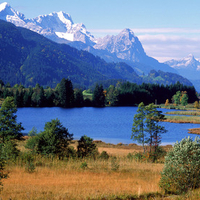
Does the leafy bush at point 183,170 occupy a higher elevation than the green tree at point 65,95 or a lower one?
lower

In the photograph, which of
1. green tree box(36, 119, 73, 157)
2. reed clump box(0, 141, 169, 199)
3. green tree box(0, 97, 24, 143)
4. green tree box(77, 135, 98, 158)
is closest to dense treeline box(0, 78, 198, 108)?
green tree box(0, 97, 24, 143)

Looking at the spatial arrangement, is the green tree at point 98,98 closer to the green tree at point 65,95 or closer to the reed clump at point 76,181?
the green tree at point 65,95

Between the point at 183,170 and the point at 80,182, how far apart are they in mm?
4510

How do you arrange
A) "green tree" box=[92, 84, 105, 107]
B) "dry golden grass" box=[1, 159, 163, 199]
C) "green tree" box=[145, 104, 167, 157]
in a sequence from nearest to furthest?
"dry golden grass" box=[1, 159, 163, 199] → "green tree" box=[145, 104, 167, 157] → "green tree" box=[92, 84, 105, 107]

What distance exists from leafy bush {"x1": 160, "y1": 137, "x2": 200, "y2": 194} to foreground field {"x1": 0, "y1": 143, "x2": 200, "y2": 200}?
57 centimetres

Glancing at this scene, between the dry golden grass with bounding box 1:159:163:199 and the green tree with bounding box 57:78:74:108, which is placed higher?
the green tree with bounding box 57:78:74:108

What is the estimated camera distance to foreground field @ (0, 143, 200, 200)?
36.5ft

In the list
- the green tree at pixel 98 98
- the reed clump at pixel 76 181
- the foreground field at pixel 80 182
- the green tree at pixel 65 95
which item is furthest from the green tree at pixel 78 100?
the foreground field at pixel 80 182

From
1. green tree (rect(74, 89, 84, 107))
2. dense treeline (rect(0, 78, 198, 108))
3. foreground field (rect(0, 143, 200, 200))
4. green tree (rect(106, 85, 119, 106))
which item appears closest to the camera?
foreground field (rect(0, 143, 200, 200))

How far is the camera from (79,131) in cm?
7962

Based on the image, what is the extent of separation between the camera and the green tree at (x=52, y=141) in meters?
22.7

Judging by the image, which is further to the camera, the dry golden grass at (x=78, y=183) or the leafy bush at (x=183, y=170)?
the leafy bush at (x=183, y=170)

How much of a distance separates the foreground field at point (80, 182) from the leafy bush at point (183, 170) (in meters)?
0.57

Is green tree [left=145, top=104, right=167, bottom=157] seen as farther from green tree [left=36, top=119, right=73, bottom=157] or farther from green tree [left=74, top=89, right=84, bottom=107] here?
green tree [left=74, top=89, right=84, bottom=107]
